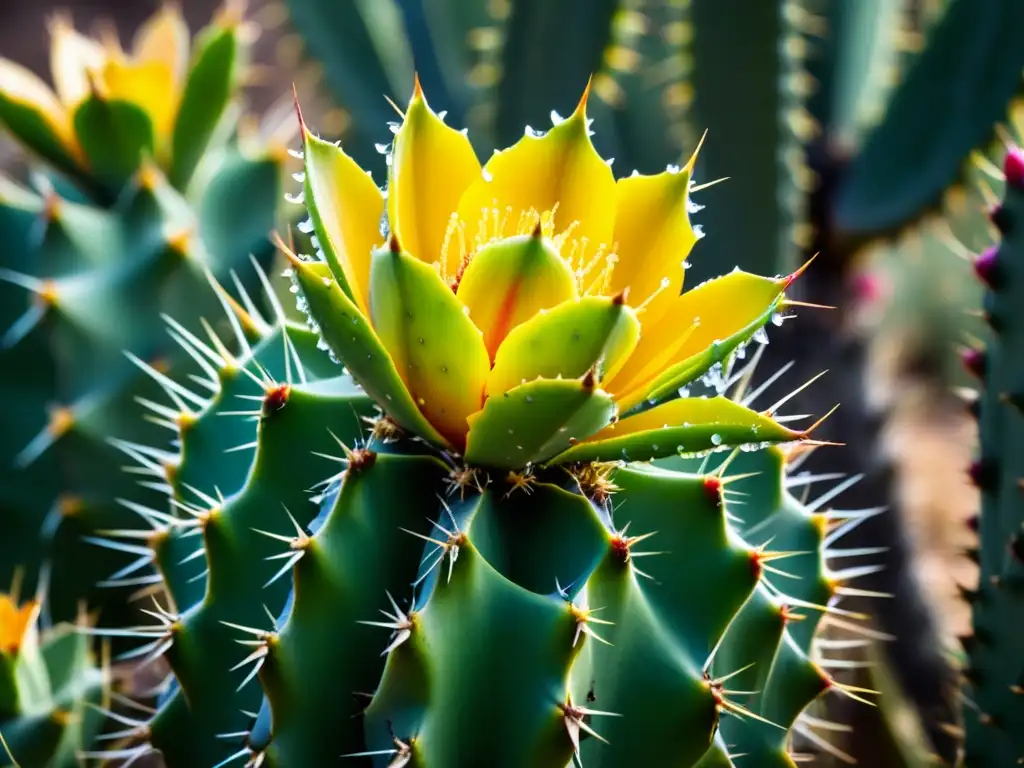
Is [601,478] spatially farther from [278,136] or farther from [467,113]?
[467,113]

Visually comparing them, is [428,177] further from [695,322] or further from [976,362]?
[976,362]

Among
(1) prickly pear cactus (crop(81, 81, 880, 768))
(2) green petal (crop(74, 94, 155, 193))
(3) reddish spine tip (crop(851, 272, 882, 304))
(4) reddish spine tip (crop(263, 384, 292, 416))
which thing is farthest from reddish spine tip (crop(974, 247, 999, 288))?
(3) reddish spine tip (crop(851, 272, 882, 304))

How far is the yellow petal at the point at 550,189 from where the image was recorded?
785 mm

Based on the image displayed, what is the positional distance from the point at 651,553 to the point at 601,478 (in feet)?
0.21

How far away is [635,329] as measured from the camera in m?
0.67

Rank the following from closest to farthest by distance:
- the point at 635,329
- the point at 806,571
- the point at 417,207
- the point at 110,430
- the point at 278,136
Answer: the point at 635,329 → the point at 417,207 → the point at 806,571 → the point at 110,430 → the point at 278,136

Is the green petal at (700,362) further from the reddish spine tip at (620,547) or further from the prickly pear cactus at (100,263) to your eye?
the prickly pear cactus at (100,263)

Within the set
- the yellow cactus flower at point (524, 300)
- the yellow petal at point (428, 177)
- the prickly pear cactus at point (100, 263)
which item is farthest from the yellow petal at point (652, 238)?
the prickly pear cactus at point (100, 263)

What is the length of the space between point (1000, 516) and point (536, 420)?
626 mm

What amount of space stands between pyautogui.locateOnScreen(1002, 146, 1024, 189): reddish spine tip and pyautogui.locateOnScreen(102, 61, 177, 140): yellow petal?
0.96 metres

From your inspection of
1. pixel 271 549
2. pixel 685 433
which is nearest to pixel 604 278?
pixel 685 433

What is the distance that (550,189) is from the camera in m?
0.81

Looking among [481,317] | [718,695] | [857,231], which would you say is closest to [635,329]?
[481,317]

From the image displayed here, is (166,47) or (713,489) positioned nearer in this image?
(713,489)
